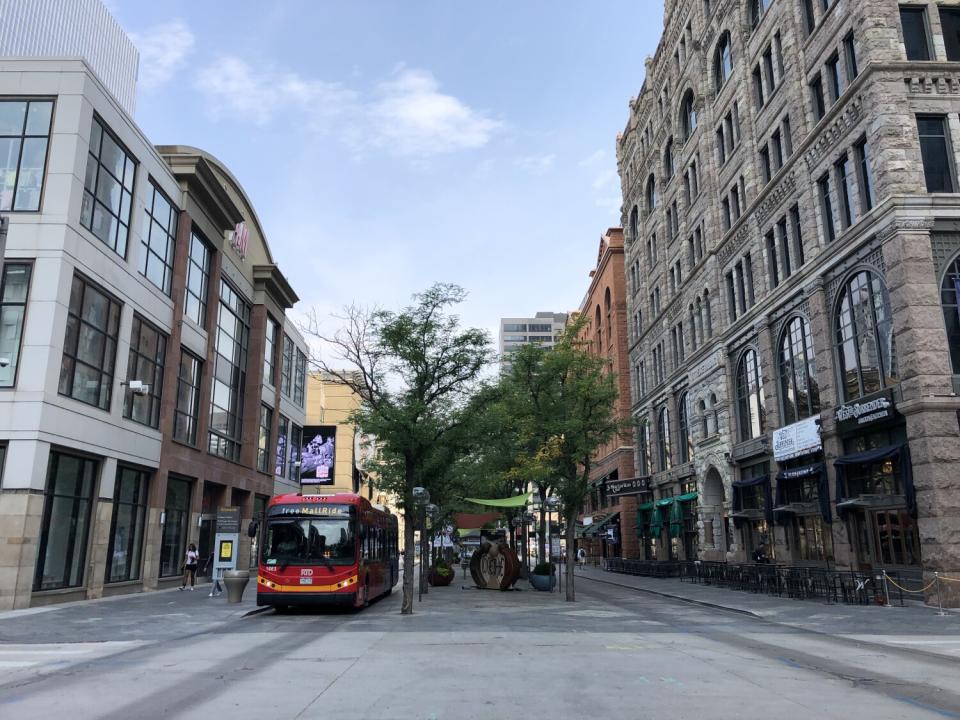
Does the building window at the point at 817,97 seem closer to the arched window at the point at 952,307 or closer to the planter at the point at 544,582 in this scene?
the arched window at the point at 952,307

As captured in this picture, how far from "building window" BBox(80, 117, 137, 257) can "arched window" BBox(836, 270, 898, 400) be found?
2513cm

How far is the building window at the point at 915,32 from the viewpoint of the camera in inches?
928

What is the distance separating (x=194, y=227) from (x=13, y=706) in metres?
28.6

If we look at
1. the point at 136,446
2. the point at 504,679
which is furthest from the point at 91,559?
the point at 504,679

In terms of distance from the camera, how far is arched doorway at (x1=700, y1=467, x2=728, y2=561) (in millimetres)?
37625

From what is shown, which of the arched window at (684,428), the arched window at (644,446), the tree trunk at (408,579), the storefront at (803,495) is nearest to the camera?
the tree trunk at (408,579)

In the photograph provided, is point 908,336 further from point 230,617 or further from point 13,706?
point 13,706

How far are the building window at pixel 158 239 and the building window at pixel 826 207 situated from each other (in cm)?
2529

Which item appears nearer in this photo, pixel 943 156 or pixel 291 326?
pixel 943 156

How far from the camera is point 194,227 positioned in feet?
110

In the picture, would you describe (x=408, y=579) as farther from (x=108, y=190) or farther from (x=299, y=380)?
(x=299, y=380)

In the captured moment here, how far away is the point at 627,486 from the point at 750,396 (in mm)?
15762

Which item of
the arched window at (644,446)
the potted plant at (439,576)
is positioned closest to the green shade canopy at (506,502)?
the potted plant at (439,576)

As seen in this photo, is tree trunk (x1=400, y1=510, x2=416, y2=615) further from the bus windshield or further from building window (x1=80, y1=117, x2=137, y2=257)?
building window (x1=80, y1=117, x2=137, y2=257)
